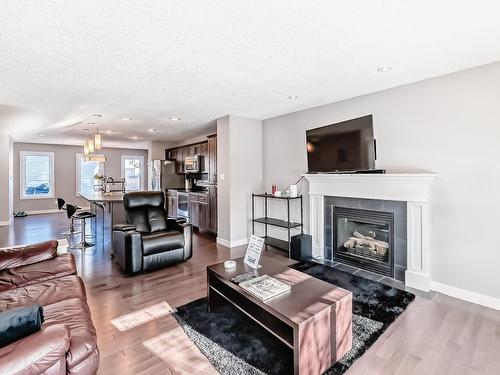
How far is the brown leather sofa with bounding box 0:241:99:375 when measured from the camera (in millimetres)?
1156

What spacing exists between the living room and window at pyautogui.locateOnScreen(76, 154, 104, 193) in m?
4.76

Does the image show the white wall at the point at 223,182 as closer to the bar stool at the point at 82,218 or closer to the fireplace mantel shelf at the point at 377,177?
the fireplace mantel shelf at the point at 377,177

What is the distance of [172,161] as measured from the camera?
25.7 feet

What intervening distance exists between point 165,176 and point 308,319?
22.2 feet

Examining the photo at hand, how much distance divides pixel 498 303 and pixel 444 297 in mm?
428

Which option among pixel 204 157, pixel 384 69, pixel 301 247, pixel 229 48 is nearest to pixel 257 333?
pixel 301 247

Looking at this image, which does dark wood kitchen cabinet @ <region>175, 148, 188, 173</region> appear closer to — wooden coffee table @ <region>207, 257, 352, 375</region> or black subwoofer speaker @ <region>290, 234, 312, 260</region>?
black subwoofer speaker @ <region>290, 234, 312, 260</region>

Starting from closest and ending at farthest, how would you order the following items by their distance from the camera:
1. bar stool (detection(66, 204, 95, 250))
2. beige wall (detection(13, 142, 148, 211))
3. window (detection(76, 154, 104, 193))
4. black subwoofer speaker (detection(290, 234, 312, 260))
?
black subwoofer speaker (detection(290, 234, 312, 260)) → bar stool (detection(66, 204, 95, 250)) → beige wall (detection(13, 142, 148, 211)) → window (detection(76, 154, 104, 193))

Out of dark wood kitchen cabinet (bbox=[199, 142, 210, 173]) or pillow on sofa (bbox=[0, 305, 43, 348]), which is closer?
pillow on sofa (bbox=[0, 305, 43, 348])

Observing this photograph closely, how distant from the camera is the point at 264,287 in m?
2.06

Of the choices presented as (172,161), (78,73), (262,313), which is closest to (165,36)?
(78,73)

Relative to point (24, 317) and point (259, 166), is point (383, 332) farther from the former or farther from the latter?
point (259, 166)

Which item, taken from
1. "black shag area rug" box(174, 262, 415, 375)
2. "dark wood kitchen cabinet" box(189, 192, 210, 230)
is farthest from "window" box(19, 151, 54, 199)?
"black shag area rug" box(174, 262, 415, 375)

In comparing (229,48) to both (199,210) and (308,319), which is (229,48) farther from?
(199,210)
